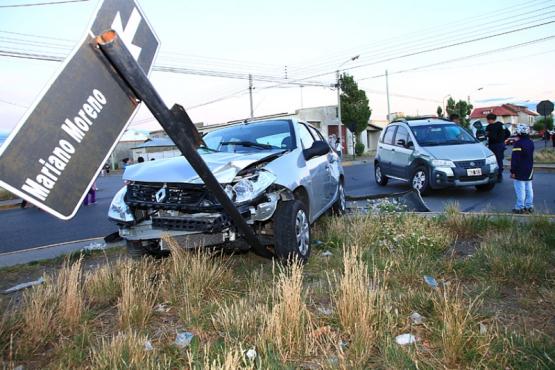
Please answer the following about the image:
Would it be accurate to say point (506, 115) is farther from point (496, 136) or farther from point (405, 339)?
point (405, 339)

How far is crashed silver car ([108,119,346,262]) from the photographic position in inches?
155

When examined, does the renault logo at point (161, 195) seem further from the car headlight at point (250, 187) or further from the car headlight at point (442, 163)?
the car headlight at point (442, 163)

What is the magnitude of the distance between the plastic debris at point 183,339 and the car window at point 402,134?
8989 millimetres

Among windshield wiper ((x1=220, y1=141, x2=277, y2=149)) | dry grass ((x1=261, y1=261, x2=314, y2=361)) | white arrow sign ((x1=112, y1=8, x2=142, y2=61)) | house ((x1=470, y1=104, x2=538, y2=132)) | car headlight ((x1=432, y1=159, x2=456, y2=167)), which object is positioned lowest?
dry grass ((x1=261, y1=261, x2=314, y2=361))

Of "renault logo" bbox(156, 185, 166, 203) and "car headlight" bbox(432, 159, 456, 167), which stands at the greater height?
"renault logo" bbox(156, 185, 166, 203)

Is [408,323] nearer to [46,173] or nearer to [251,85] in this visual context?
[46,173]

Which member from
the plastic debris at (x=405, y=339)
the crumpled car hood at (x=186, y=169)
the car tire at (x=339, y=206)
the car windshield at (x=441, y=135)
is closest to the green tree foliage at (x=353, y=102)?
the car windshield at (x=441, y=135)

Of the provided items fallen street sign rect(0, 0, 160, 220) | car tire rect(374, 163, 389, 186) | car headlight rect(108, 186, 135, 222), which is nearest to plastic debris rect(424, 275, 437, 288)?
fallen street sign rect(0, 0, 160, 220)

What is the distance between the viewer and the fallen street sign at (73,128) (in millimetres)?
1898

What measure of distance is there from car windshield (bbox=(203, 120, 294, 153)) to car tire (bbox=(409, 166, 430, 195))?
5.29 m

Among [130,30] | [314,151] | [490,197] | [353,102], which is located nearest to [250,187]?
[314,151]

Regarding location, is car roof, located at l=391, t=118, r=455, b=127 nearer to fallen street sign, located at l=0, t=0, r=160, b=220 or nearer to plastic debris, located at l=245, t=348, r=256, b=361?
plastic debris, located at l=245, t=348, r=256, b=361

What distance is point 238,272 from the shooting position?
451cm

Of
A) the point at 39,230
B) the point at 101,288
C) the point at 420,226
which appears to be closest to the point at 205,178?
the point at 101,288
